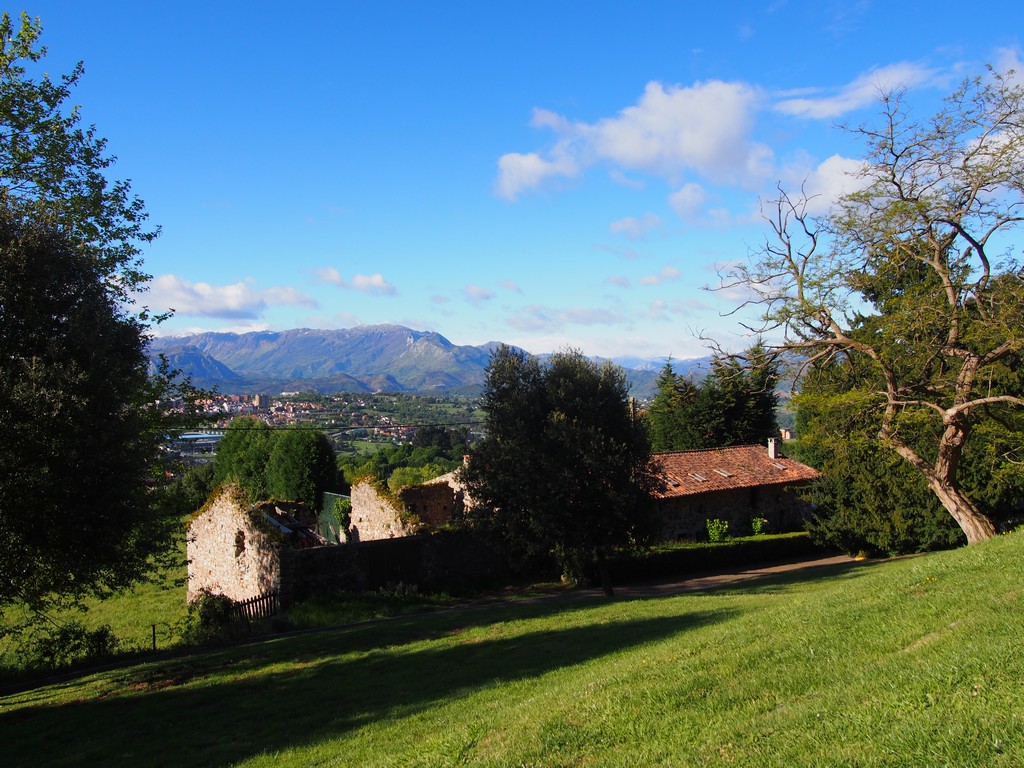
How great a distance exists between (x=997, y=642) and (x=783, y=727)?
109 inches

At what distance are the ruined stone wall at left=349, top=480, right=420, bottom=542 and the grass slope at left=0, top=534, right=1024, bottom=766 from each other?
10711 millimetres

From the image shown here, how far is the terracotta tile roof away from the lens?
36062 mm

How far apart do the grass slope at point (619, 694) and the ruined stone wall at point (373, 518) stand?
1071cm

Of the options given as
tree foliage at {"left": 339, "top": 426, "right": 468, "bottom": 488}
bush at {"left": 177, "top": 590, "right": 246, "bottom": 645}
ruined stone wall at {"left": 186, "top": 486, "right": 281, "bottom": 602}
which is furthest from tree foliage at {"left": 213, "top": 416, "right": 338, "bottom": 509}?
bush at {"left": 177, "top": 590, "right": 246, "bottom": 645}

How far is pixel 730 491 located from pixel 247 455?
34.7m

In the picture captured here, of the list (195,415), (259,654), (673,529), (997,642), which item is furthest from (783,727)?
(673,529)

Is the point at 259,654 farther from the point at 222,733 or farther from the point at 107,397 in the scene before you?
the point at 107,397

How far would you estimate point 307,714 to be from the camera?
34.4 ft

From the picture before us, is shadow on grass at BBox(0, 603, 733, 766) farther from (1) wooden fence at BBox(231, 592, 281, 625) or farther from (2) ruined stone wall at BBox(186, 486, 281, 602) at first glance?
(2) ruined stone wall at BBox(186, 486, 281, 602)

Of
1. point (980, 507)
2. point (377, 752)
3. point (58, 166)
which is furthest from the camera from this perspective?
point (980, 507)

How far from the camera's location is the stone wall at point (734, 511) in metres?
35.1

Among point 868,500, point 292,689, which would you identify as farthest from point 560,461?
point 868,500

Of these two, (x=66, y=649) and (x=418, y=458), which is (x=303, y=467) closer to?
(x=418, y=458)

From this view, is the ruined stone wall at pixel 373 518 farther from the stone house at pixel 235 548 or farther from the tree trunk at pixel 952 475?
the tree trunk at pixel 952 475
